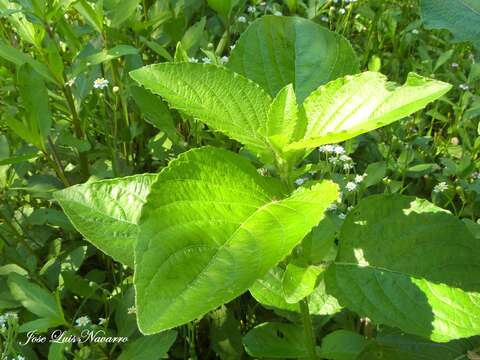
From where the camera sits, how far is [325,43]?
123 centimetres

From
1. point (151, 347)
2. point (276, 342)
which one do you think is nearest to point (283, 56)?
point (276, 342)

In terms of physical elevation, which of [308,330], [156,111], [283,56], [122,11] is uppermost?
[283,56]

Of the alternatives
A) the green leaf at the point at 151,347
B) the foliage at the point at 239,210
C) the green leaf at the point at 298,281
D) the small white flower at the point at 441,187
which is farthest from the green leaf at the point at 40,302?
the small white flower at the point at 441,187

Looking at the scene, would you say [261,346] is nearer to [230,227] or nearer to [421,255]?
[421,255]

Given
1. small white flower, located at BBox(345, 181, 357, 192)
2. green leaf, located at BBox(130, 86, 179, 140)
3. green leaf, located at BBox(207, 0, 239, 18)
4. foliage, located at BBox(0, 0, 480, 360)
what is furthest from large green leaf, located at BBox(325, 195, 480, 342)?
green leaf, located at BBox(207, 0, 239, 18)

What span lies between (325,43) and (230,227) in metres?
0.53

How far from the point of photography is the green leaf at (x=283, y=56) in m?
1.23

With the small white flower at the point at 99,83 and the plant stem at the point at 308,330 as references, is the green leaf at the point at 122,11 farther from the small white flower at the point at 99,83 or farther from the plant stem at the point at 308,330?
the plant stem at the point at 308,330

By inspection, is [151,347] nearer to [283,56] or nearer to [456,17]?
[283,56]

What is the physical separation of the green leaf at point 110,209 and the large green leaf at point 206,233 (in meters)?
0.23

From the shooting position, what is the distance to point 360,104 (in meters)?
1.00

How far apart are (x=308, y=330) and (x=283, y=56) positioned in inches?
22.8

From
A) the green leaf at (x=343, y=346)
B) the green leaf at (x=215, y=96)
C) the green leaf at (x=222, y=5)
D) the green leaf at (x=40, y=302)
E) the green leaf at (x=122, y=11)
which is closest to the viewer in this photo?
the green leaf at (x=215, y=96)

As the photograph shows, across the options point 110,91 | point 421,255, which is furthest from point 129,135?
point 421,255
